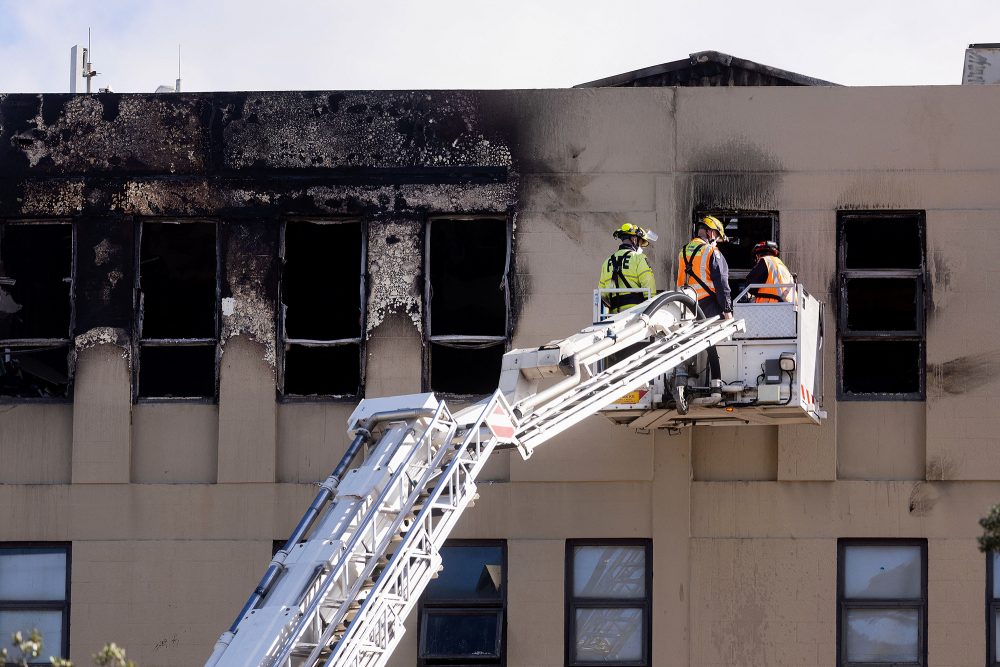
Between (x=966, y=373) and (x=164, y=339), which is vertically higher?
(x=164, y=339)

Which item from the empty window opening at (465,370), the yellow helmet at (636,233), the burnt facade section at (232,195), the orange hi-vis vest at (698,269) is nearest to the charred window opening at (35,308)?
the burnt facade section at (232,195)

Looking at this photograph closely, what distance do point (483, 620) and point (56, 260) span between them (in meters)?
5.67

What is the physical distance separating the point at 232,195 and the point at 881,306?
6.39 metres

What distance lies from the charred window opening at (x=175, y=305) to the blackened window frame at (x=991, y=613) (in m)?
7.45

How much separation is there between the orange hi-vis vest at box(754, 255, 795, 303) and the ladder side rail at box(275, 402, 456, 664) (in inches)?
161

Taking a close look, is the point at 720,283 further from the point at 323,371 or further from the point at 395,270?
the point at 323,371

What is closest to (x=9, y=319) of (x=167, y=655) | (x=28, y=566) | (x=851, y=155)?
(x=28, y=566)

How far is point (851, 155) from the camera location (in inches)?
649

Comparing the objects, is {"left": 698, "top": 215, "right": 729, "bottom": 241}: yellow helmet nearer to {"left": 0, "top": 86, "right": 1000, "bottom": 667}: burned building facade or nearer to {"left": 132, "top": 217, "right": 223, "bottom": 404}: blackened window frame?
{"left": 0, "top": 86, "right": 1000, "bottom": 667}: burned building facade

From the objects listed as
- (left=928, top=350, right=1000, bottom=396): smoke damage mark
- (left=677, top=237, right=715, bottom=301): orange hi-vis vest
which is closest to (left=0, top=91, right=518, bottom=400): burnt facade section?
(left=677, top=237, right=715, bottom=301): orange hi-vis vest

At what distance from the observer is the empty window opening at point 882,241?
1652 centimetres

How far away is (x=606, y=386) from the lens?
1302 centimetres

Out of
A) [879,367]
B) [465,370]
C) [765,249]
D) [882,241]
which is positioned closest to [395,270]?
[465,370]

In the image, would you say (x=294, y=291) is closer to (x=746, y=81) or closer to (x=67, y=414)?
(x=67, y=414)
